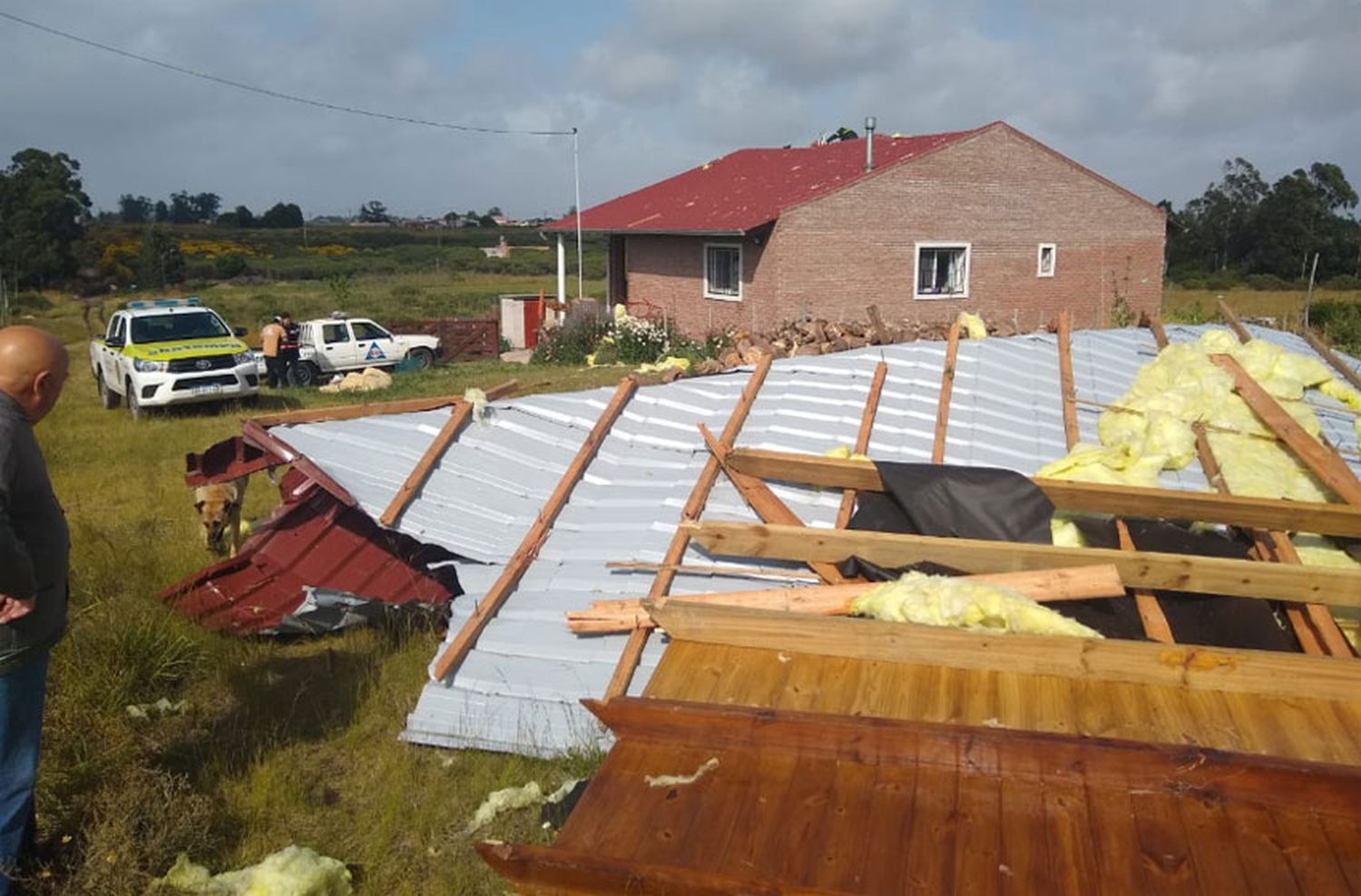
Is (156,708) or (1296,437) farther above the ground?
(1296,437)

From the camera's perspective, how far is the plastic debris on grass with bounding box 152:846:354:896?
4.47 metres

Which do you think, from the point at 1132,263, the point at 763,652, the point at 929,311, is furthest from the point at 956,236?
the point at 763,652

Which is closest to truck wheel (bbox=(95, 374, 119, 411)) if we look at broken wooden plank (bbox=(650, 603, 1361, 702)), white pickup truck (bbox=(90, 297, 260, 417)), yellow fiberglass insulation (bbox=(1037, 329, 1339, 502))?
white pickup truck (bbox=(90, 297, 260, 417))

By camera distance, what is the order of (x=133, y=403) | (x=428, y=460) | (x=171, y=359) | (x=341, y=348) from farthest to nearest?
(x=341, y=348) → (x=133, y=403) → (x=171, y=359) → (x=428, y=460)

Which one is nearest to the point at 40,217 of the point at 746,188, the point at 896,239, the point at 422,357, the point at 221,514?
the point at 422,357

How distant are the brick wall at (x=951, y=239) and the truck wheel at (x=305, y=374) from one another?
8731mm

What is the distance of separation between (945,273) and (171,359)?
17.4 m

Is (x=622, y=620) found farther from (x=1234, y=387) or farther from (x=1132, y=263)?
(x=1132, y=263)

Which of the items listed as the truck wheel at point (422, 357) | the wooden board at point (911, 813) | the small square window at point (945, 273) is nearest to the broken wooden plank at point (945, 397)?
the wooden board at point (911, 813)

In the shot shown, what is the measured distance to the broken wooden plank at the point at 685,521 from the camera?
538 cm

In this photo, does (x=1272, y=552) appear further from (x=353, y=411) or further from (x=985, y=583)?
(x=353, y=411)

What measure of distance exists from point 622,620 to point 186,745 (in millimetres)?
2490

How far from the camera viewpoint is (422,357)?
82.4 feet

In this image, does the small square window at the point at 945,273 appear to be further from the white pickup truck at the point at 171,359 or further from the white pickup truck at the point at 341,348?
the white pickup truck at the point at 171,359
